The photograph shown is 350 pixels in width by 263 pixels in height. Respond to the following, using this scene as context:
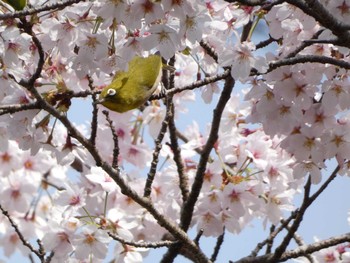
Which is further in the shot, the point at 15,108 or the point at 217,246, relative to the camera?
the point at 217,246

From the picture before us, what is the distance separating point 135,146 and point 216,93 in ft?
4.55

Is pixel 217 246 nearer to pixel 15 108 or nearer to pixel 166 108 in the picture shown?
pixel 166 108

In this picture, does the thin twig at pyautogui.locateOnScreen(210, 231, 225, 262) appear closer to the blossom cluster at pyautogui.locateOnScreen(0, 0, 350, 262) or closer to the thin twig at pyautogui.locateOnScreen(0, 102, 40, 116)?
the blossom cluster at pyautogui.locateOnScreen(0, 0, 350, 262)

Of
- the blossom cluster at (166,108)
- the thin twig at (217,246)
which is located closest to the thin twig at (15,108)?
the blossom cluster at (166,108)

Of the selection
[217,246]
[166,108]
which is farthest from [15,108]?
[217,246]

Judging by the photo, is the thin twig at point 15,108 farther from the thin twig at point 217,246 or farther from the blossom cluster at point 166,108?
the thin twig at point 217,246

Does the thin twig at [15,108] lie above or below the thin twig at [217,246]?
below

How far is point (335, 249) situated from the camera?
4379 mm

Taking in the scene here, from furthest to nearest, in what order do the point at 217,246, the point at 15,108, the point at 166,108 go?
the point at 217,246
the point at 166,108
the point at 15,108

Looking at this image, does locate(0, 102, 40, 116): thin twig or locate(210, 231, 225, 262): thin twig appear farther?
locate(210, 231, 225, 262): thin twig

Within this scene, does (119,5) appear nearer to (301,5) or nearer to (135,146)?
(301,5)

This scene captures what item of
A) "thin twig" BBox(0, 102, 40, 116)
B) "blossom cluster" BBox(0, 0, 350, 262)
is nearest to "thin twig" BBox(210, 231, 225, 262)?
"blossom cluster" BBox(0, 0, 350, 262)

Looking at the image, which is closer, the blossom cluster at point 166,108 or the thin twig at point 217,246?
the blossom cluster at point 166,108

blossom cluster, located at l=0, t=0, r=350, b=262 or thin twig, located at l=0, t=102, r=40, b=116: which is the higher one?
blossom cluster, located at l=0, t=0, r=350, b=262
